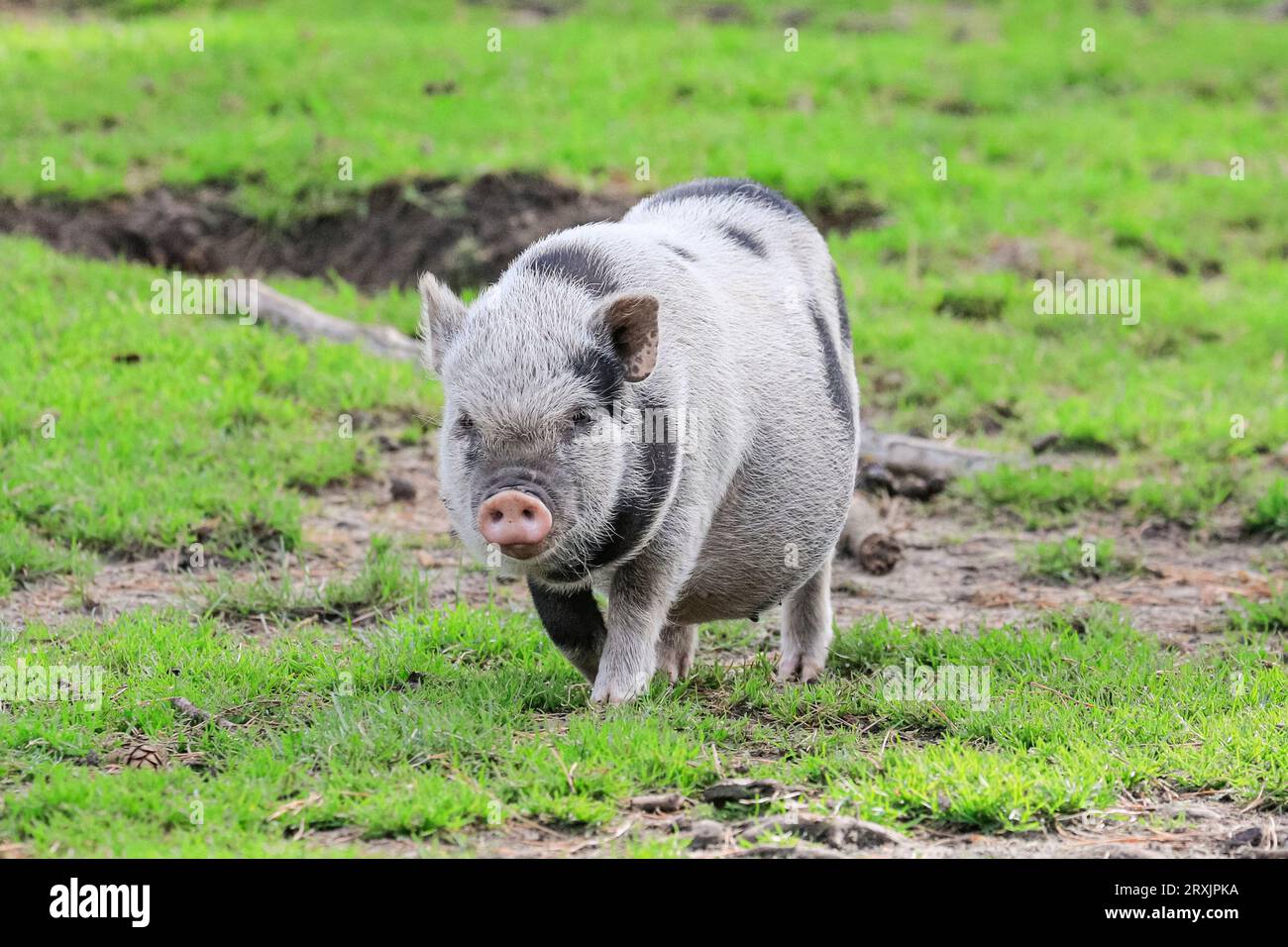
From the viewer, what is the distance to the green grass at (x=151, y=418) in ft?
24.1

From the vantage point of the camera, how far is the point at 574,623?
543 centimetres

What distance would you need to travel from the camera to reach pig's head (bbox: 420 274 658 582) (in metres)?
4.85

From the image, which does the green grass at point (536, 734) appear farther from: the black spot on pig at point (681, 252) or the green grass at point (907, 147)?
the green grass at point (907, 147)

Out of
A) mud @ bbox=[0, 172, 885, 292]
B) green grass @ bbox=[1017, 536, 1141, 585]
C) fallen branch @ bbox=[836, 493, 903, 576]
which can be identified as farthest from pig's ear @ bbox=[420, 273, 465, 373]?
mud @ bbox=[0, 172, 885, 292]

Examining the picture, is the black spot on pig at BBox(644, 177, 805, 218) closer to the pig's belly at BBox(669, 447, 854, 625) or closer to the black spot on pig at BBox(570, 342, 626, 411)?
the pig's belly at BBox(669, 447, 854, 625)

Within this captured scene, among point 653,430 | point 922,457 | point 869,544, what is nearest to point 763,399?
point 653,430

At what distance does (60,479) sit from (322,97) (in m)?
6.58

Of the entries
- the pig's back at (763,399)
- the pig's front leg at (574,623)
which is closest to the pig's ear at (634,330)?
the pig's back at (763,399)

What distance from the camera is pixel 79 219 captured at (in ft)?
37.3

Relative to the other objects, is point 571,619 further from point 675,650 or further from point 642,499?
point 675,650

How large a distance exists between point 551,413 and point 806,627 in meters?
1.77

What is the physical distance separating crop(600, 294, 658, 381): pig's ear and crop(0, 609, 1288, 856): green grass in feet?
3.56
